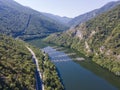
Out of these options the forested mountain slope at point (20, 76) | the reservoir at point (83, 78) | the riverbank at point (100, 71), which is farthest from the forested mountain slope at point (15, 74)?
the riverbank at point (100, 71)

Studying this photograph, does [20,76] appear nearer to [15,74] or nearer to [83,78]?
[15,74]

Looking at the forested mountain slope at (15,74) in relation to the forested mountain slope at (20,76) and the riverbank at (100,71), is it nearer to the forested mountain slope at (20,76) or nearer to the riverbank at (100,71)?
the forested mountain slope at (20,76)

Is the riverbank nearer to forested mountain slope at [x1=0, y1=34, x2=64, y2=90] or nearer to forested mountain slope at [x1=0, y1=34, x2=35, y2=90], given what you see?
forested mountain slope at [x1=0, y1=34, x2=64, y2=90]

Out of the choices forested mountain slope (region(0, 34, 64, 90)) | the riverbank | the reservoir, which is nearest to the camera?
forested mountain slope (region(0, 34, 64, 90))

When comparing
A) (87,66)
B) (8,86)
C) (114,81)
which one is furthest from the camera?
(87,66)

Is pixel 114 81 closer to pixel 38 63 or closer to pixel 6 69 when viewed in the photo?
pixel 38 63

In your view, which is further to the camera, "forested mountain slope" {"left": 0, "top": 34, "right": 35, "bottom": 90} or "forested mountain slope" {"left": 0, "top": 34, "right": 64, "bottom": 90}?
"forested mountain slope" {"left": 0, "top": 34, "right": 64, "bottom": 90}

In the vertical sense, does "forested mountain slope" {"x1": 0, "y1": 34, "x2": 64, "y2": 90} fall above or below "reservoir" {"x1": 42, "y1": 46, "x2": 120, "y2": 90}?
above

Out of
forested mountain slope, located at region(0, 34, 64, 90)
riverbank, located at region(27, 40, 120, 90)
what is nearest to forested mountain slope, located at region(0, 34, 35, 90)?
forested mountain slope, located at region(0, 34, 64, 90)

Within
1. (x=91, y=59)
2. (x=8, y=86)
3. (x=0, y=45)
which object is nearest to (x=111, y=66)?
(x=91, y=59)

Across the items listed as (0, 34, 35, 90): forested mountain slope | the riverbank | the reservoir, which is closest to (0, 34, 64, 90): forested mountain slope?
(0, 34, 35, 90): forested mountain slope

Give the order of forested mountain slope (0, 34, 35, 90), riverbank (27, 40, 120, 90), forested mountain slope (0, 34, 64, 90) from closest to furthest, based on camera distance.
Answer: forested mountain slope (0, 34, 35, 90) < forested mountain slope (0, 34, 64, 90) < riverbank (27, 40, 120, 90)
